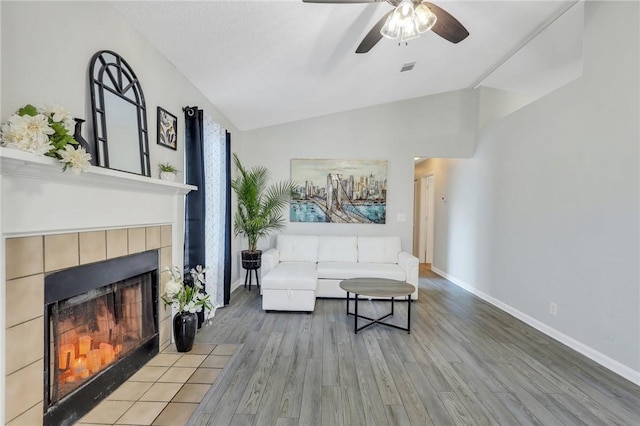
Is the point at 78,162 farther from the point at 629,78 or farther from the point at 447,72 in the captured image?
the point at 447,72

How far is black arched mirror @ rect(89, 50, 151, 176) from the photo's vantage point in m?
1.79

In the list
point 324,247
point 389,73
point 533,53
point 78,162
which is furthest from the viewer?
point 324,247

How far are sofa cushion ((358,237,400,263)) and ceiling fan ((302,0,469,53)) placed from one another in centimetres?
291

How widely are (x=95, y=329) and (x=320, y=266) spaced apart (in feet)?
9.03

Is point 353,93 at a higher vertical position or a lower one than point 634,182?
higher

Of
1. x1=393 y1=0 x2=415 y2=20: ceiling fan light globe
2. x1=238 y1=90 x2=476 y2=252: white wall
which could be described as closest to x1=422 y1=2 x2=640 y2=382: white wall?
x1=238 y1=90 x2=476 y2=252: white wall

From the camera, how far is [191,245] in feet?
9.63

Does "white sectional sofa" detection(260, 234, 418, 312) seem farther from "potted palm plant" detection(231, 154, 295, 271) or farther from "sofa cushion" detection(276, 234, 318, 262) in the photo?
"potted palm plant" detection(231, 154, 295, 271)

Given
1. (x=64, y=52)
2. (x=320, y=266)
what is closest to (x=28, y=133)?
(x=64, y=52)

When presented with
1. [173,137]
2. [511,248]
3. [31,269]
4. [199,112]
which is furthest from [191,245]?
[511,248]

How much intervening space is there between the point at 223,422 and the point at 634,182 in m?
3.32

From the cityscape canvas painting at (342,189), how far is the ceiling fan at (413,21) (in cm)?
266

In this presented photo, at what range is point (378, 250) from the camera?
15.0ft

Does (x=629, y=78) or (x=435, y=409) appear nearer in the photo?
(x=435, y=409)
